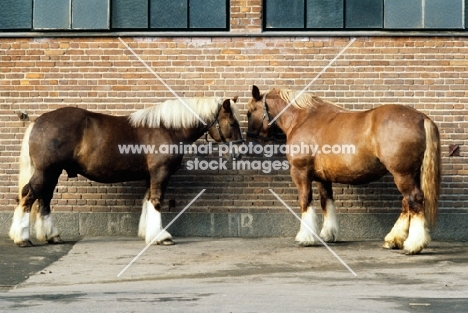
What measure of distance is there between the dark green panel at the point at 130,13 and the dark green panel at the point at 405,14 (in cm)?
392

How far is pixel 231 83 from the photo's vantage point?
14344mm

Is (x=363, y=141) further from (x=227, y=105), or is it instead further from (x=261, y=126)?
(x=227, y=105)

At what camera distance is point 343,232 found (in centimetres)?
1405

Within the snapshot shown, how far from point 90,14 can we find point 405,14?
201 inches

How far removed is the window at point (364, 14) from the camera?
14.2 metres

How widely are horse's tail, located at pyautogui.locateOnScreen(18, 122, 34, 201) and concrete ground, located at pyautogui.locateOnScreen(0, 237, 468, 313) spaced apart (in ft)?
3.25

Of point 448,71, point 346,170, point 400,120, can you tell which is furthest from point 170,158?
point 448,71

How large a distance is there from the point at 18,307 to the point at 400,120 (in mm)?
5973

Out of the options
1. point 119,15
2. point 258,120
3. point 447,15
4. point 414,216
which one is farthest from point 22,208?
point 447,15

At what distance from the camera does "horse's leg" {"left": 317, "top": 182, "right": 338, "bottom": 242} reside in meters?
13.2

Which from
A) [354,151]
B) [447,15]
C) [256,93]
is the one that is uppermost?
[447,15]

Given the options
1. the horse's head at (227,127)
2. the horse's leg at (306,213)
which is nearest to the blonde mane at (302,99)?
the horse's head at (227,127)

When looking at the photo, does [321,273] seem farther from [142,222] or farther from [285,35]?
[285,35]

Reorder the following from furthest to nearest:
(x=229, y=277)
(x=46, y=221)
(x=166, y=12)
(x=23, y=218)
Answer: (x=166, y=12) < (x=46, y=221) < (x=23, y=218) < (x=229, y=277)
